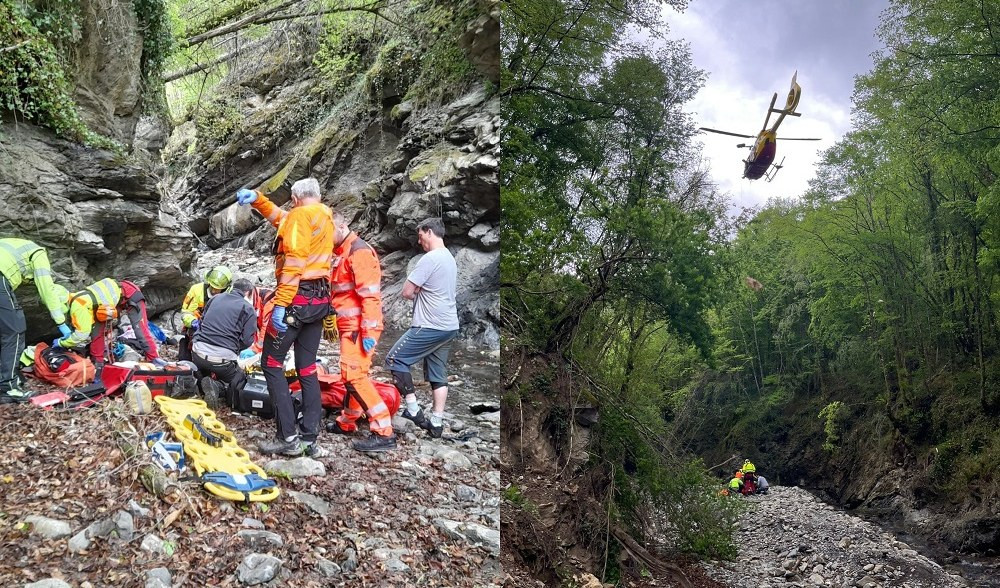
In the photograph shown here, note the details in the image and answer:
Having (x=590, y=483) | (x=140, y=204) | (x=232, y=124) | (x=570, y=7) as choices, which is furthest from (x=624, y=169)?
(x=140, y=204)

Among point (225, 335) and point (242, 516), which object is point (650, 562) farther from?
point (225, 335)

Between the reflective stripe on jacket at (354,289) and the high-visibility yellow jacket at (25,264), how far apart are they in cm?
143

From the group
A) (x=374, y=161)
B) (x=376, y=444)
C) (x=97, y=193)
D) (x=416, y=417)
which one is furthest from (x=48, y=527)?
(x=374, y=161)

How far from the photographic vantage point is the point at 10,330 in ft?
10.6

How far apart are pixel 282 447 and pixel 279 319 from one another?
0.60m

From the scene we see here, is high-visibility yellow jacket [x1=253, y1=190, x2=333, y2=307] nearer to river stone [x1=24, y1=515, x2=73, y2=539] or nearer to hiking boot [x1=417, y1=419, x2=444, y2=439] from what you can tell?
hiking boot [x1=417, y1=419, x2=444, y2=439]

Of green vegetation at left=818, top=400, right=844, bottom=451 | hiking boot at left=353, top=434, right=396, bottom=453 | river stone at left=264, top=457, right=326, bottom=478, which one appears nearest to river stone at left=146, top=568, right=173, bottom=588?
river stone at left=264, top=457, right=326, bottom=478

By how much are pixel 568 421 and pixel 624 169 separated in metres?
1.56

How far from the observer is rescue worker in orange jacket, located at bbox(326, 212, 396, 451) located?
10.7ft

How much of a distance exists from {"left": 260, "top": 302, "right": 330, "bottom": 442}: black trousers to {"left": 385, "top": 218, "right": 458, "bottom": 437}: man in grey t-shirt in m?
0.58

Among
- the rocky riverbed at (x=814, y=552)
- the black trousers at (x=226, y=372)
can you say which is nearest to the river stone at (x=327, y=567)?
the black trousers at (x=226, y=372)

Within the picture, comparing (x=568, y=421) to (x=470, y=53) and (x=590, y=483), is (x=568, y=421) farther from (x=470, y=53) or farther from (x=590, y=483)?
(x=470, y=53)

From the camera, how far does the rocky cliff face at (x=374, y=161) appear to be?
393cm

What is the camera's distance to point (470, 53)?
4113 mm
